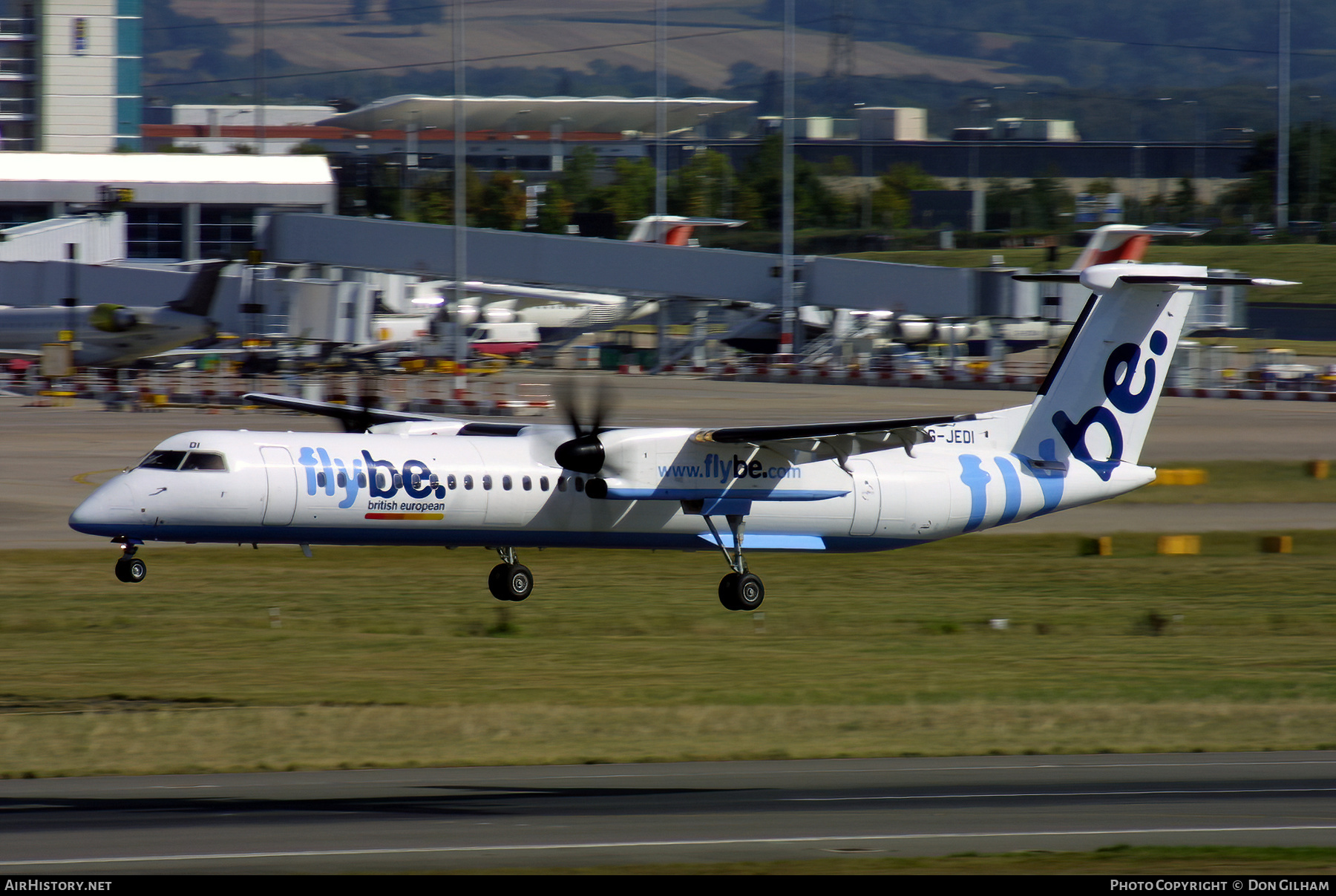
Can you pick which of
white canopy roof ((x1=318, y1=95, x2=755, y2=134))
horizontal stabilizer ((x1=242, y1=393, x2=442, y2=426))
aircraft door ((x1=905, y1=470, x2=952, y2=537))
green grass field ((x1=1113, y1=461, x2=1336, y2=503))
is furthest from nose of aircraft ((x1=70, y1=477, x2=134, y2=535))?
white canopy roof ((x1=318, y1=95, x2=755, y2=134))

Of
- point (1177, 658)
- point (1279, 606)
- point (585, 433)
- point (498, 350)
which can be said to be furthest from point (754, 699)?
point (498, 350)

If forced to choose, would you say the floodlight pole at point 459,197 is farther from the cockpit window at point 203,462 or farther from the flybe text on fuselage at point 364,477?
the cockpit window at point 203,462

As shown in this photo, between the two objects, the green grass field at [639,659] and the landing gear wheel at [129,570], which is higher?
the landing gear wheel at [129,570]

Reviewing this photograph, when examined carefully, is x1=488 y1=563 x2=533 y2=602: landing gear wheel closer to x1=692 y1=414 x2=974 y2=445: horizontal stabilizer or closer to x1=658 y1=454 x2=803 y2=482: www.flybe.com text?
x1=658 y1=454 x2=803 y2=482: www.flybe.com text

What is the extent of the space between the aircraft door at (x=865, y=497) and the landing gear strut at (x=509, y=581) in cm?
640

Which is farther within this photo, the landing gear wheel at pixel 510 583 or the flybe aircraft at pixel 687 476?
the landing gear wheel at pixel 510 583

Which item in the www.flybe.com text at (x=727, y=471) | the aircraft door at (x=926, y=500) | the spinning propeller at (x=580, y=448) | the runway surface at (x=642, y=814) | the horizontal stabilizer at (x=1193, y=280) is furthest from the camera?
the aircraft door at (x=926, y=500)

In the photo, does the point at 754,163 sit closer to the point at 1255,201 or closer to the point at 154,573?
the point at 1255,201

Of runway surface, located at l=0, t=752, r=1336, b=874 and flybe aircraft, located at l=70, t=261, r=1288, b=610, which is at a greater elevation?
flybe aircraft, located at l=70, t=261, r=1288, b=610

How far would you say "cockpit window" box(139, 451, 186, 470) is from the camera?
24.5m

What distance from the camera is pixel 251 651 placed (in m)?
25.3

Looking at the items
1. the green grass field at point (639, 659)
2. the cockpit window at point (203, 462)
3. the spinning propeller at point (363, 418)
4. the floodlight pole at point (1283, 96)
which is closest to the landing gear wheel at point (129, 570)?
the green grass field at point (639, 659)

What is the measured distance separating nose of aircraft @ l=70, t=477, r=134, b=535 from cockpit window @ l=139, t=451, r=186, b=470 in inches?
23.9

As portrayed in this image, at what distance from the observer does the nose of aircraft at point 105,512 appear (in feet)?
78.1
